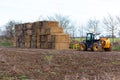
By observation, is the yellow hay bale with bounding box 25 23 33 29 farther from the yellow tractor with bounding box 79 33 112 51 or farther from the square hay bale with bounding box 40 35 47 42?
the yellow tractor with bounding box 79 33 112 51

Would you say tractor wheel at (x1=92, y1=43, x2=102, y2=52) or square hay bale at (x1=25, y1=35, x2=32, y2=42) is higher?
square hay bale at (x1=25, y1=35, x2=32, y2=42)

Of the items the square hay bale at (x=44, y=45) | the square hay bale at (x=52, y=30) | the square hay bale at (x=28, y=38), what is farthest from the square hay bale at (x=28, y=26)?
the square hay bale at (x=52, y=30)

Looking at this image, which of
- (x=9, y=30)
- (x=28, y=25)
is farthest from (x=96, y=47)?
(x=9, y=30)

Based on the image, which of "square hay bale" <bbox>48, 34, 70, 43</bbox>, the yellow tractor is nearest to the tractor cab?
the yellow tractor

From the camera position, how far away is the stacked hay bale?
32.3 m

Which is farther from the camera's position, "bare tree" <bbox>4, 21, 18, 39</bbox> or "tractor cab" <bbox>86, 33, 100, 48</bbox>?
"bare tree" <bbox>4, 21, 18, 39</bbox>

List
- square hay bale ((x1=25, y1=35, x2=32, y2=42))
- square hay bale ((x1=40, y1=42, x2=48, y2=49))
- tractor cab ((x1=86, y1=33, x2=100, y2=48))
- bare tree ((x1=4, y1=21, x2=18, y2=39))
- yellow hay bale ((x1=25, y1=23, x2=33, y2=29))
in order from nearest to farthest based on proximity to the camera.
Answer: tractor cab ((x1=86, y1=33, x2=100, y2=48)) < square hay bale ((x1=40, y1=42, x2=48, y2=49)) < yellow hay bale ((x1=25, y1=23, x2=33, y2=29)) < square hay bale ((x1=25, y1=35, x2=32, y2=42)) < bare tree ((x1=4, y1=21, x2=18, y2=39))

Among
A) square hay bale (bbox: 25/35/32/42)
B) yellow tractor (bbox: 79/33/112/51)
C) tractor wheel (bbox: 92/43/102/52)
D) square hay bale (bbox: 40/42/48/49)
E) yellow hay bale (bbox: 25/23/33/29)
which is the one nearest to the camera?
tractor wheel (bbox: 92/43/102/52)

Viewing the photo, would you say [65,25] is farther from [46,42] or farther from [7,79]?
[7,79]

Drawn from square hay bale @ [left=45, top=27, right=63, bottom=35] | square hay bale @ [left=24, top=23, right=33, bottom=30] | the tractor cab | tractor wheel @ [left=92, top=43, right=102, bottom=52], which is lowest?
tractor wheel @ [left=92, top=43, right=102, bottom=52]

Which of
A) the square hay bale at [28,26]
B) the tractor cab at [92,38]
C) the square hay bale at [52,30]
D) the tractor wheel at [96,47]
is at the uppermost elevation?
the square hay bale at [28,26]

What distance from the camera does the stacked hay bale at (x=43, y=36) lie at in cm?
3228

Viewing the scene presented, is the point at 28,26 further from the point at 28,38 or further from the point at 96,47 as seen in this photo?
the point at 96,47

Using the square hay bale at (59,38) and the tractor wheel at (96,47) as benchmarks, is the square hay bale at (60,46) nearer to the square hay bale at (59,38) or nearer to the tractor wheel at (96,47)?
the square hay bale at (59,38)
